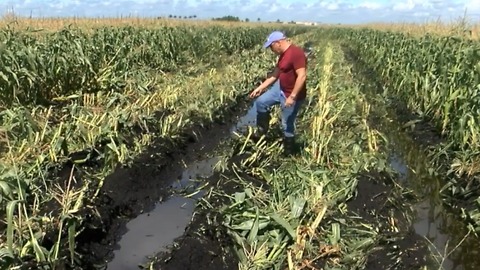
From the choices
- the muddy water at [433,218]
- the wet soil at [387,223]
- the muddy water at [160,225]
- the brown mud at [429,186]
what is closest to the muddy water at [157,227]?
the muddy water at [160,225]

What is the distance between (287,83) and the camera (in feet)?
22.2

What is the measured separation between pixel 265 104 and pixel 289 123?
474 millimetres

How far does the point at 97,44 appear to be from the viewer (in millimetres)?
11672

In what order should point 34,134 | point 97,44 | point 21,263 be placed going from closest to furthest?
point 21,263, point 34,134, point 97,44

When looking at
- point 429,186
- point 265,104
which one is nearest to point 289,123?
point 265,104

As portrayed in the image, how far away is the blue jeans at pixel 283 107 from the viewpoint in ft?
22.2

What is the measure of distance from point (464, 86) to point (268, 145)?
10.4ft

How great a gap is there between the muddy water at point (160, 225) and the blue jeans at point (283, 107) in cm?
111

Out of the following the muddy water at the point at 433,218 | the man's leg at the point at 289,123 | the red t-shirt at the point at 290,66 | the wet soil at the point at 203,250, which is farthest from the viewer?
the man's leg at the point at 289,123

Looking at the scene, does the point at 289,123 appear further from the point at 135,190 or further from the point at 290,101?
the point at 135,190

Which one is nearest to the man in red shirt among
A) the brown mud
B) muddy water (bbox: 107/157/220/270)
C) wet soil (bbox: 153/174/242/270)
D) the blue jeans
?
the blue jeans

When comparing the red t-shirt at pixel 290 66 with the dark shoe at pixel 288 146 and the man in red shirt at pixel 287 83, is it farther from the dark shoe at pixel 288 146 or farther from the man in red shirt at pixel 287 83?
the dark shoe at pixel 288 146


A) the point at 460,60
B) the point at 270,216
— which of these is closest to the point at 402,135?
the point at 460,60

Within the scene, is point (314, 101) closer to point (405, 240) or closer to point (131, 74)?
point (131, 74)
